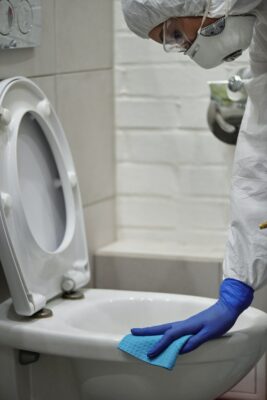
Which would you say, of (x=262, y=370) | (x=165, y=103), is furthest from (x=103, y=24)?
(x=262, y=370)

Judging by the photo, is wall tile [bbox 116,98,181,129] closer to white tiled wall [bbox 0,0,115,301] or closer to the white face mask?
white tiled wall [bbox 0,0,115,301]

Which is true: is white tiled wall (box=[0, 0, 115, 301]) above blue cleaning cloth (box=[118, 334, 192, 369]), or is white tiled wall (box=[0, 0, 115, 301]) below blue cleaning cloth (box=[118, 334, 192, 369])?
above

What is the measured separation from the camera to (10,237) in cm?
171

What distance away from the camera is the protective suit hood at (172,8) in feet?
4.99

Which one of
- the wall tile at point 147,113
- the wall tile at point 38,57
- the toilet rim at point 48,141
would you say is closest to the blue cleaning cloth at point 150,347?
the toilet rim at point 48,141

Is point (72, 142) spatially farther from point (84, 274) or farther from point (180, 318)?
point (180, 318)

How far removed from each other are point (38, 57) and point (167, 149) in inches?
20.8

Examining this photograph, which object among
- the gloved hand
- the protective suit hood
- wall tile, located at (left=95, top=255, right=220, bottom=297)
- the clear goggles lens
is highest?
the protective suit hood

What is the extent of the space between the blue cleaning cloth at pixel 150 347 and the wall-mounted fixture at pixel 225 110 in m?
0.75

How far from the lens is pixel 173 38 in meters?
1.61

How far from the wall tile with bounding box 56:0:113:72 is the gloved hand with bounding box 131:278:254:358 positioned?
75cm

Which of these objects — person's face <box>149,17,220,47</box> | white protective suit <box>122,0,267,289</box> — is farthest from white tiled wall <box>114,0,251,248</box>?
person's face <box>149,17,220,47</box>

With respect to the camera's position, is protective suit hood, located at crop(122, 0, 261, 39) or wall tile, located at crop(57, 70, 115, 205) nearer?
protective suit hood, located at crop(122, 0, 261, 39)

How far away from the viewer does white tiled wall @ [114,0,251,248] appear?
2367 millimetres
